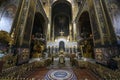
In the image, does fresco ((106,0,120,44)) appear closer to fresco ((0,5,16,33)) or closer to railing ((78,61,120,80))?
railing ((78,61,120,80))

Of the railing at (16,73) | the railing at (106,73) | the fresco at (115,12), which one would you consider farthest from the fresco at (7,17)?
the fresco at (115,12)

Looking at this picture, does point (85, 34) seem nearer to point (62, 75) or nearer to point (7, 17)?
point (62, 75)

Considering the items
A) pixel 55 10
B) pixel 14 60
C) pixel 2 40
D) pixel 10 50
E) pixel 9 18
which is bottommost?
pixel 14 60

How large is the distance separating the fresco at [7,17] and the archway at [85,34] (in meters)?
8.73

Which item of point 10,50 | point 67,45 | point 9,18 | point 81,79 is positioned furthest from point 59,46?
point 81,79

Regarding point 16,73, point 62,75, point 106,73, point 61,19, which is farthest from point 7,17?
point 61,19

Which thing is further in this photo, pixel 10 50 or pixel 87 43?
pixel 87 43

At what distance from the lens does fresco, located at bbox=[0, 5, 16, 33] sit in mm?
7530

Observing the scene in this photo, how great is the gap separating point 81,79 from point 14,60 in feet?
13.7

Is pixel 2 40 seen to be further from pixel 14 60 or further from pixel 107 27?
pixel 107 27

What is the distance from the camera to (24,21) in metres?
6.79

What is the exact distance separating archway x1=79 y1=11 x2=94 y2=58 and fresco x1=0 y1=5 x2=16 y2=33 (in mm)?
8731

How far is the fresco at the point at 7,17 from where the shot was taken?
7.53 m

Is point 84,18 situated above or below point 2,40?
above
